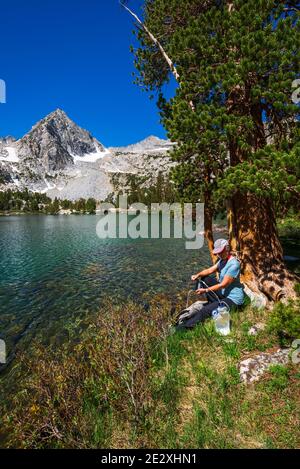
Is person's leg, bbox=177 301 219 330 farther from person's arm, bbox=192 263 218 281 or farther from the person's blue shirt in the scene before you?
person's arm, bbox=192 263 218 281

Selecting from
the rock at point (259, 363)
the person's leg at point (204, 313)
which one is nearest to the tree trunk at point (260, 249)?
the person's leg at point (204, 313)

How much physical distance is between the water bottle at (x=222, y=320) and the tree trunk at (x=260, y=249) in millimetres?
2988

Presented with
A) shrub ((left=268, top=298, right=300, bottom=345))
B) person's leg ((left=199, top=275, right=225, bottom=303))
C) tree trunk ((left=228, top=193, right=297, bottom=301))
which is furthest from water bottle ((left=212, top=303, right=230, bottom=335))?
tree trunk ((left=228, top=193, right=297, bottom=301))

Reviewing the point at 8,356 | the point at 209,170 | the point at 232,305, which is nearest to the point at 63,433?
the point at 232,305

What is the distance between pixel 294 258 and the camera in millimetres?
22609

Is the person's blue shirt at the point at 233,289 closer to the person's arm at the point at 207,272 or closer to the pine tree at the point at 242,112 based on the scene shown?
the person's arm at the point at 207,272

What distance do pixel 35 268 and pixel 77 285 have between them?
9.13 metres

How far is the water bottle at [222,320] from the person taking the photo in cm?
902

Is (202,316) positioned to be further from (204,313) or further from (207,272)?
(207,272)

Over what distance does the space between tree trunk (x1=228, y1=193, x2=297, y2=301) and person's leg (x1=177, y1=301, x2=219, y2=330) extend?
2703 mm

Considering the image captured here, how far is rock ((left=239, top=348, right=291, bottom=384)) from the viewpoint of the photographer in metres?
7.05

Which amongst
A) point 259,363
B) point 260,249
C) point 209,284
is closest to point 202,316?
point 209,284

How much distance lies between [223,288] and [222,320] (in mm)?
1131
